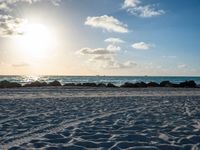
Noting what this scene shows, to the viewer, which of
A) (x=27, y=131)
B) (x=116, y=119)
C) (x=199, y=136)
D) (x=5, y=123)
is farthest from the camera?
(x=116, y=119)

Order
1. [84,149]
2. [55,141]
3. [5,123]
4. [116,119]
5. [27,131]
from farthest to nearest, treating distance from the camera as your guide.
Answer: [116,119] → [5,123] → [27,131] → [55,141] → [84,149]

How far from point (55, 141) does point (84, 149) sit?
104 centimetres

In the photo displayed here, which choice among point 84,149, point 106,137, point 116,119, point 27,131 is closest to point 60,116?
point 116,119

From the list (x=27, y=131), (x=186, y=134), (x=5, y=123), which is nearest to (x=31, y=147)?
(x=27, y=131)

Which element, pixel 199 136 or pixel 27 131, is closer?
pixel 199 136

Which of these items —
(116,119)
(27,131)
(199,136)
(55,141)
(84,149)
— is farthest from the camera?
(116,119)

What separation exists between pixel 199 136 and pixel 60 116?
559 cm

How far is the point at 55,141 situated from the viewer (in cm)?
781

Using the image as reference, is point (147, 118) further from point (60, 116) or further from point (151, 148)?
point (151, 148)

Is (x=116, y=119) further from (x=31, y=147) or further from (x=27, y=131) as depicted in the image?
(x=31, y=147)

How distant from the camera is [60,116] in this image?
Result: 12.1 m

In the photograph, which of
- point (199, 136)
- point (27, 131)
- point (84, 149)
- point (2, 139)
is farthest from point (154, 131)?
point (2, 139)

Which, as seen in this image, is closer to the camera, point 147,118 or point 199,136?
point 199,136

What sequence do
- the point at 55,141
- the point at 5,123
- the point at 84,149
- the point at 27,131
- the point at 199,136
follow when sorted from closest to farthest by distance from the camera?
the point at 84,149 < the point at 55,141 < the point at 199,136 < the point at 27,131 < the point at 5,123
